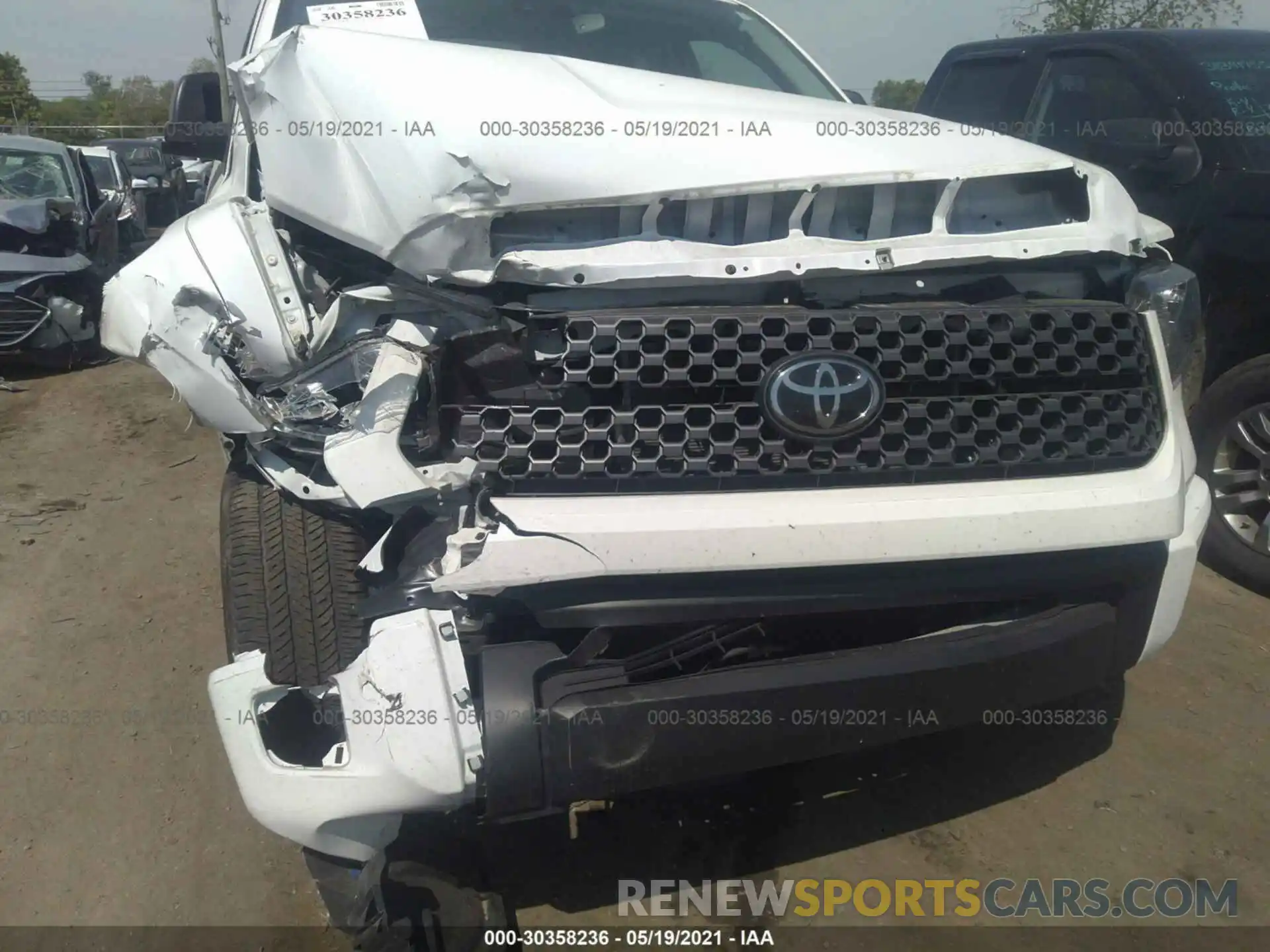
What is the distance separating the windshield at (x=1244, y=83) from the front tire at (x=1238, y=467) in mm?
891

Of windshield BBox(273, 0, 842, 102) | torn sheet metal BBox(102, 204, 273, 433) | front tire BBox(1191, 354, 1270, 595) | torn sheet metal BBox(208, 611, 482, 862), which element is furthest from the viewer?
front tire BBox(1191, 354, 1270, 595)

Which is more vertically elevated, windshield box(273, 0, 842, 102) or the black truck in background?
windshield box(273, 0, 842, 102)

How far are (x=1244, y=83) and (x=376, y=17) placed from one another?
11.3 feet

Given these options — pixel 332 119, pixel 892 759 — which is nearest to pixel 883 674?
pixel 892 759

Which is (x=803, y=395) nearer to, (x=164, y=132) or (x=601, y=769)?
(x=601, y=769)

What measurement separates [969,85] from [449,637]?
4529 mm

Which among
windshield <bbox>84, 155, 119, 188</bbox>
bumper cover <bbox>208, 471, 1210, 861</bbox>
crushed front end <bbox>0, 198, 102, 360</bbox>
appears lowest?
windshield <bbox>84, 155, 119, 188</bbox>

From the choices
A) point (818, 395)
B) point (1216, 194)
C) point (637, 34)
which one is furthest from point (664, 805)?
point (1216, 194)

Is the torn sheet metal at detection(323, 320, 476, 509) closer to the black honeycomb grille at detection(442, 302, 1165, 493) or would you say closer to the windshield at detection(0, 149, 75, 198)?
the black honeycomb grille at detection(442, 302, 1165, 493)

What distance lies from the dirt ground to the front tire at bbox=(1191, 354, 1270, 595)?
20cm

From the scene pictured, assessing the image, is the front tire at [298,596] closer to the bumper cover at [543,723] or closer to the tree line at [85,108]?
the bumper cover at [543,723]

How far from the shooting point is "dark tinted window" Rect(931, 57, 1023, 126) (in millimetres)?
4891

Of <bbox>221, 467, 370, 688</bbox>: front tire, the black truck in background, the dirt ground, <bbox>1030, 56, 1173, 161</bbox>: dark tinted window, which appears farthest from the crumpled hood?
<bbox>1030, 56, 1173, 161</bbox>: dark tinted window

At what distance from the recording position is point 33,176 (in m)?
8.44
